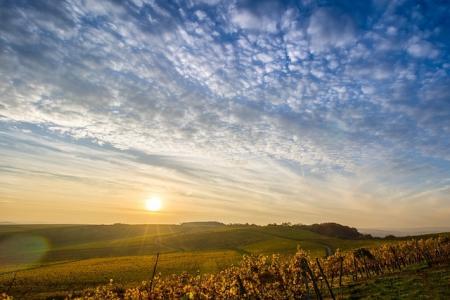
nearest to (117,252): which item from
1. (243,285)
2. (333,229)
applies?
(243,285)

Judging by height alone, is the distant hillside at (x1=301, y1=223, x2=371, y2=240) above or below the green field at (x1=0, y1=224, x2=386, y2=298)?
above

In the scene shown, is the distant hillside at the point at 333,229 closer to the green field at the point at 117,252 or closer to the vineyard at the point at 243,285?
the green field at the point at 117,252

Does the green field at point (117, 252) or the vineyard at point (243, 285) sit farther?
the green field at point (117, 252)

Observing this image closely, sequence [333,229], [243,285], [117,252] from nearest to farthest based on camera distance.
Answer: [243,285], [117,252], [333,229]

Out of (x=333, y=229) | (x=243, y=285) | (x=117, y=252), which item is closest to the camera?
(x=243, y=285)

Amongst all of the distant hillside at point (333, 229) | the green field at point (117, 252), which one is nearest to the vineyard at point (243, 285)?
the green field at point (117, 252)

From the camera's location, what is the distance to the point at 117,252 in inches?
4272

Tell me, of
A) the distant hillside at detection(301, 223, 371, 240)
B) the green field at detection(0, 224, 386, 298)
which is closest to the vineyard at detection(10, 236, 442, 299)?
the green field at detection(0, 224, 386, 298)

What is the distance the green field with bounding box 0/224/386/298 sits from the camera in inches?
2304

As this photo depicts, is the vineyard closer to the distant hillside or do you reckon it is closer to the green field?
the green field

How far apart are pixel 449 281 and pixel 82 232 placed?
545 ft

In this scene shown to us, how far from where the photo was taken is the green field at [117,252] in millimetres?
58513

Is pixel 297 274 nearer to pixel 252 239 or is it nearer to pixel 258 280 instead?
pixel 258 280

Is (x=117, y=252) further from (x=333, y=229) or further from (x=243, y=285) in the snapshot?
(x=333, y=229)
